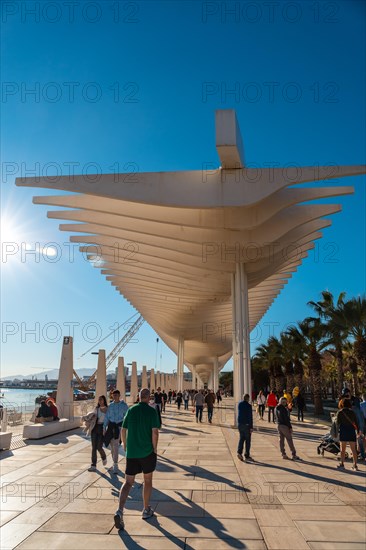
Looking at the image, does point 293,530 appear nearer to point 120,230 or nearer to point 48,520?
point 48,520

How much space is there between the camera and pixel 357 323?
2098 cm

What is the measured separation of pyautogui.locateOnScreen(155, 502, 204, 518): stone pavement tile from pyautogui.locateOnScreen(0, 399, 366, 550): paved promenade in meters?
0.01

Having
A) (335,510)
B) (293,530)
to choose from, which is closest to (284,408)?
(335,510)

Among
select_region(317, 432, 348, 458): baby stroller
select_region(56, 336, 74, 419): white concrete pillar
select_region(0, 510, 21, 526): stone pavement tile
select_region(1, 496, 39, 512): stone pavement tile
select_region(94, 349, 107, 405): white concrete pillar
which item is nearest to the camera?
select_region(0, 510, 21, 526): stone pavement tile

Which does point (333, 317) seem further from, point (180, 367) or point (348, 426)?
point (180, 367)

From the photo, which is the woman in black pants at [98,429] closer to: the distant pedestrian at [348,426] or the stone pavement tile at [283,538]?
the stone pavement tile at [283,538]

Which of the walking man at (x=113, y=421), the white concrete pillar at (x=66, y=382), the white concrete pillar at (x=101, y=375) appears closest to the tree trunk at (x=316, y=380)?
the white concrete pillar at (x=101, y=375)

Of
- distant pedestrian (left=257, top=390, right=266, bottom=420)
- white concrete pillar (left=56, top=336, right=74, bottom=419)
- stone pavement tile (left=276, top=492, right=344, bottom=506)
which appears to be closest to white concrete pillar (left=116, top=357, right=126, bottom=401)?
distant pedestrian (left=257, top=390, right=266, bottom=420)

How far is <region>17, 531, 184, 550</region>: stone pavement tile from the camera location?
4.36 m

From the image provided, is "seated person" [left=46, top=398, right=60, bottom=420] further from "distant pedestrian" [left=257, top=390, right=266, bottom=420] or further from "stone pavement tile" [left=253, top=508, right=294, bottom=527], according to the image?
"stone pavement tile" [left=253, top=508, right=294, bottom=527]

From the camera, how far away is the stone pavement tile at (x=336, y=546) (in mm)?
4316

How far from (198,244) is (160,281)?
7.46 metres

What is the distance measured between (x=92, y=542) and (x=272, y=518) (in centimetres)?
215

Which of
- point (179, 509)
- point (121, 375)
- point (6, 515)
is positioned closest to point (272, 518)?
point (179, 509)
